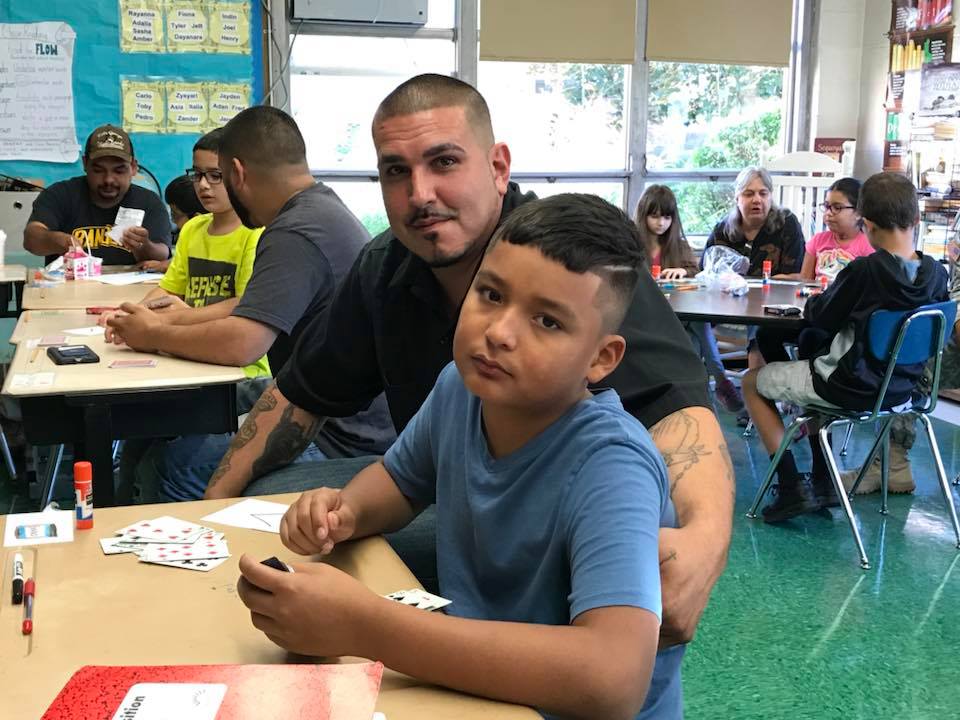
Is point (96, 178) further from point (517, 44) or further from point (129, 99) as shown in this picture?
point (517, 44)

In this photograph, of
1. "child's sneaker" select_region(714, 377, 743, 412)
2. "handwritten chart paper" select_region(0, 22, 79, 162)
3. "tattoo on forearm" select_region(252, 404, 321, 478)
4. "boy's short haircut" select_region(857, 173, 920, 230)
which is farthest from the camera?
"handwritten chart paper" select_region(0, 22, 79, 162)

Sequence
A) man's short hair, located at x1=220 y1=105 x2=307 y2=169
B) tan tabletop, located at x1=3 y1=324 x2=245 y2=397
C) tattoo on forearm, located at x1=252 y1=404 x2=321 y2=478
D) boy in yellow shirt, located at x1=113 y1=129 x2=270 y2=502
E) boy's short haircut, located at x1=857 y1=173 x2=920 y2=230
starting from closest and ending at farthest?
1. tattoo on forearm, located at x1=252 y1=404 x2=321 y2=478
2. tan tabletop, located at x1=3 y1=324 x2=245 y2=397
3. man's short hair, located at x1=220 y1=105 x2=307 y2=169
4. boy in yellow shirt, located at x1=113 y1=129 x2=270 y2=502
5. boy's short haircut, located at x1=857 y1=173 x2=920 y2=230

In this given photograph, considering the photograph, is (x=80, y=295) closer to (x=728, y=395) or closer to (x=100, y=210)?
(x=100, y=210)

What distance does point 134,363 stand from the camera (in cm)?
270

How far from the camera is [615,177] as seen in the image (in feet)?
22.9

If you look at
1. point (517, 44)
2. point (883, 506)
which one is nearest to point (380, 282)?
point (883, 506)

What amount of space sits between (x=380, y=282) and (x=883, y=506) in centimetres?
287

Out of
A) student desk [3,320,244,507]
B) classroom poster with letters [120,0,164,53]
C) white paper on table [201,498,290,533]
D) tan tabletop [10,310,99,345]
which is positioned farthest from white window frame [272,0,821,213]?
white paper on table [201,498,290,533]

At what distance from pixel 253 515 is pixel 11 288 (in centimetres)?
364

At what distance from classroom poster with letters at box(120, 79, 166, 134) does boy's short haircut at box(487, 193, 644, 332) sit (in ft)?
17.7

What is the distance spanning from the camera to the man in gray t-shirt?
102 inches

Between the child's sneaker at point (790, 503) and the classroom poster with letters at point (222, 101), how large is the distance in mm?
4044

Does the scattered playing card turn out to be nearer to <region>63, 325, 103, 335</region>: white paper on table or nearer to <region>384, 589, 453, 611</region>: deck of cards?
<region>63, 325, 103, 335</region>: white paper on table

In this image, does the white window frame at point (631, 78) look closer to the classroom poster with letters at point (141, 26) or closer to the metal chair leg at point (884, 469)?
the classroom poster with letters at point (141, 26)
